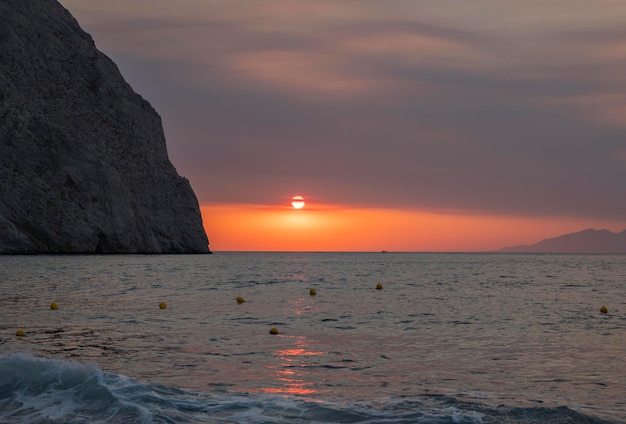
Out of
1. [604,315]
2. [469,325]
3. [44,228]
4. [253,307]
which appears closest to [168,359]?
[469,325]

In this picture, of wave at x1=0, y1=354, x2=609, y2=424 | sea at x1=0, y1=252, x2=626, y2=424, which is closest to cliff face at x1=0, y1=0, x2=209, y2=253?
sea at x1=0, y1=252, x2=626, y2=424

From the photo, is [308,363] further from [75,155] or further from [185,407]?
[75,155]

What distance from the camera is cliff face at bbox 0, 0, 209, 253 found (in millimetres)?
123938

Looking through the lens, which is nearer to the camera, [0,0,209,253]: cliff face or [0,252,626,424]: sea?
[0,252,626,424]: sea

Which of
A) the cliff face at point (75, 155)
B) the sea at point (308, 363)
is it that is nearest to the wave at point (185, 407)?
the sea at point (308, 363)

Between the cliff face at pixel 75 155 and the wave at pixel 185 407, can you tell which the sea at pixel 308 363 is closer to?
the wave at pixel 185 407

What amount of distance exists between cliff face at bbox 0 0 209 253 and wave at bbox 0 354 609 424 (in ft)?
353

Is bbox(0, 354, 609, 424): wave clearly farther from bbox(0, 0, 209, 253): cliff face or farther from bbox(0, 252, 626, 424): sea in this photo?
bbox(0, 0, 209, 253): cliff face

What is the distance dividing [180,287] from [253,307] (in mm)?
16227

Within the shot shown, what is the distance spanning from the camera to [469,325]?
27.7 meters

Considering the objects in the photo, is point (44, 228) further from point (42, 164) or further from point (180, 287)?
point (180, 287)

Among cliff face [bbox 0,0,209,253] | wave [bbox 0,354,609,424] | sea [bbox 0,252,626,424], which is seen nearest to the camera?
wave [bbox 0,354,609,424]

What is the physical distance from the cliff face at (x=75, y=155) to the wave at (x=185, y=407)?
10766cm

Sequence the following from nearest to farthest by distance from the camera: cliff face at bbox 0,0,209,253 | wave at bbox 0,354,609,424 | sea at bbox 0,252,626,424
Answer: wave at bbox 0,354,609,424 → sea at bbox 0,252,626,424 → cliff face at bbox 0,0,209,253
